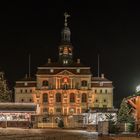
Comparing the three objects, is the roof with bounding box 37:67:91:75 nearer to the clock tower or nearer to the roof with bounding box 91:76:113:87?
the clock tower

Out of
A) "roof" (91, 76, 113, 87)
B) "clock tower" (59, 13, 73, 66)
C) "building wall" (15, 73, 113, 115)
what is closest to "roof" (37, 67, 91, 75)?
"building wall" (15, 73, 113, 115)

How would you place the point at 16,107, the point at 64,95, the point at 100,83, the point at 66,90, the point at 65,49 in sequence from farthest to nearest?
the point at 65,49 < the point at 100,83 < the point at 66,90 < the point at 64,95 < the point at 16,107

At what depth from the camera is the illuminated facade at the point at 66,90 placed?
127275mm

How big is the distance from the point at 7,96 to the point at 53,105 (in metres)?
11.3

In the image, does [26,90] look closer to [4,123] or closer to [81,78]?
[81,78]

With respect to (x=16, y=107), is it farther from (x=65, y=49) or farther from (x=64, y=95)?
(x=65, y=49)

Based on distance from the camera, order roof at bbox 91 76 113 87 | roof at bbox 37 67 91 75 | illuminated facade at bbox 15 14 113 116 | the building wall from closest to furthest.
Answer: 1. the building wall
2. illuminated facade at bbox 15 14 113 116
3. roof at bbox 37 67 91 75
4. roof at bbox 91 76 113 87

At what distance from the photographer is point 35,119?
390ft

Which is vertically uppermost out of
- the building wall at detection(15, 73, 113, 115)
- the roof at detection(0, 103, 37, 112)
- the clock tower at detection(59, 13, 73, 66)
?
the clock tower at detection(59, 13, 73, 66)

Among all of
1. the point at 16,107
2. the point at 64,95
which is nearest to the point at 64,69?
the point at 64,95

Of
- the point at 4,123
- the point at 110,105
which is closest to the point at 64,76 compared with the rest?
the point at 110,105

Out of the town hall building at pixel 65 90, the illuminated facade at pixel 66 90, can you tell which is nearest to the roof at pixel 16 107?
the town hall building at pixel 65 90

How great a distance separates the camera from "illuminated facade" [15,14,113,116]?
127m

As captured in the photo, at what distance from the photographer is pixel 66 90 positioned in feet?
419
